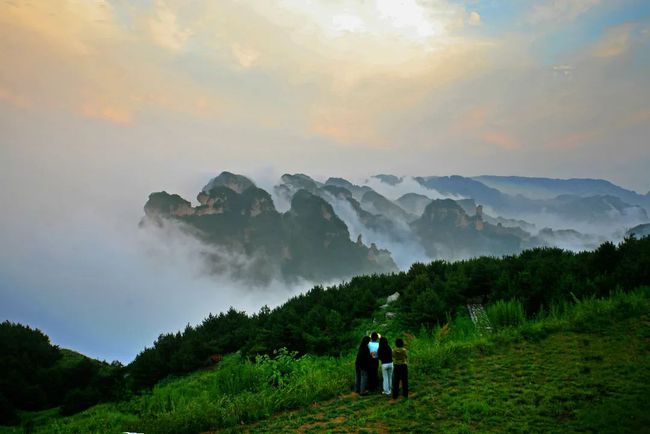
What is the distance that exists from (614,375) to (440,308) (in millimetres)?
8262

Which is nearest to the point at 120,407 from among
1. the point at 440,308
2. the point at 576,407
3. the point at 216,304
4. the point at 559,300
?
the point at 440,308

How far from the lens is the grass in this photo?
7.46m

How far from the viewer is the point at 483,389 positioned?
29.1ft

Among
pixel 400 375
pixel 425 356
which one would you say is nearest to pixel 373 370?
pixel 400 375

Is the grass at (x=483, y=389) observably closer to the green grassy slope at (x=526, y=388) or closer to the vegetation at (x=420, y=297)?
the green grassy slope at (x=526, y=388)

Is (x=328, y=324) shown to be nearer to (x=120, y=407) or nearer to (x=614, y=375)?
(x=120, y=407)

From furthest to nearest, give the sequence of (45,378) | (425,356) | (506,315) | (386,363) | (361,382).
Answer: (45,378), (506,315), (425,356), (361,382), (386,363)

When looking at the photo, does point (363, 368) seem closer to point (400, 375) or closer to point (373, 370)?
point (373, 370)

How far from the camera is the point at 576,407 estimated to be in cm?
750

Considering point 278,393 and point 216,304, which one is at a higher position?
point 216,304

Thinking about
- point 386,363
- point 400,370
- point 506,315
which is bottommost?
point 400,370

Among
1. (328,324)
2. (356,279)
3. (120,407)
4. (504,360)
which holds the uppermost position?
(356,279)

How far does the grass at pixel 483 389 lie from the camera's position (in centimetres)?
746

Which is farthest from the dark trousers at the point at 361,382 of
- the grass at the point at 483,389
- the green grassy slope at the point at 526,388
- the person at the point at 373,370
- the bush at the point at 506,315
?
the bush at the point at 506,315
